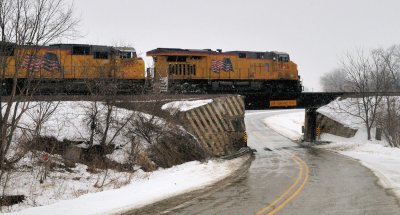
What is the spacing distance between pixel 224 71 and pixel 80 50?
35.3ft

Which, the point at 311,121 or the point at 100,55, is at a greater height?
the point at 100,55

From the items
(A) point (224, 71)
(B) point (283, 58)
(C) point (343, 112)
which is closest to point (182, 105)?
(A) point (224, 71)

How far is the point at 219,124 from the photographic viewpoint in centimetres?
→ 2405

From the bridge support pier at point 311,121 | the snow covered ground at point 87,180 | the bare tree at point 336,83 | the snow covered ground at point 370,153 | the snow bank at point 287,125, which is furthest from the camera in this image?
the bare tree at point 336,83

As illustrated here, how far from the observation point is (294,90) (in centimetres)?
3297

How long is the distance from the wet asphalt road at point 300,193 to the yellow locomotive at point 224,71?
1006 centimetres

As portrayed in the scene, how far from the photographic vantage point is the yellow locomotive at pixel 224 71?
29.1 meters

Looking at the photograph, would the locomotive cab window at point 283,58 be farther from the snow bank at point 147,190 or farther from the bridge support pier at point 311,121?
the snow bank at point 147,190

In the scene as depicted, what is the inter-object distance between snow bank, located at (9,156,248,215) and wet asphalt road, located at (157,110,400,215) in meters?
1.19

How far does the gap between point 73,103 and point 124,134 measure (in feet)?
9.91

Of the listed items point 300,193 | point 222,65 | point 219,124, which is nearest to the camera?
point 300,193

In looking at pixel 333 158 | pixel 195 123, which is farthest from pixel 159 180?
pixel 333 158

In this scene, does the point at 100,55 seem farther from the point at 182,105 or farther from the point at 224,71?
the point at 224,71

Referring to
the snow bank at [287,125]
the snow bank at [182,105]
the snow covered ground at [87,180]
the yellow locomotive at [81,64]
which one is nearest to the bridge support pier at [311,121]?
the snow bank at [287,125]
